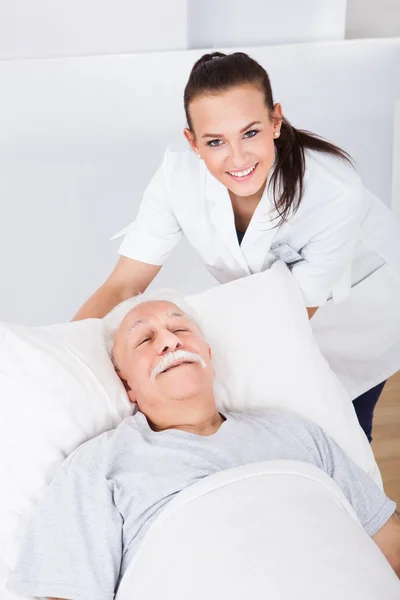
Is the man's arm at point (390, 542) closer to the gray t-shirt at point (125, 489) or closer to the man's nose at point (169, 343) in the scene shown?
the gray t-shirt at point (125, 489)

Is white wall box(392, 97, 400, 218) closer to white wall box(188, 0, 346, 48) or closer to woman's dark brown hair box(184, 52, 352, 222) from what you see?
white wall box(188, 0, 346, 48)

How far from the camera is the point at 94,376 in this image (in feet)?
5.05

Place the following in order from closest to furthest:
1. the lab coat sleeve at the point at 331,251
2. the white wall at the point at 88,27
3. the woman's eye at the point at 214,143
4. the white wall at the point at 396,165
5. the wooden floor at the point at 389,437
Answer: the woman's eye at the point at 214,143, the lab coat sleeve at the point at 331,251, the wooden floor at the point at 389,437, the white wall at the point at 88,27, the white wall at the point at 396,165

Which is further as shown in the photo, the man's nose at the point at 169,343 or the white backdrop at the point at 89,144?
the white backdrop at the point at 89,144

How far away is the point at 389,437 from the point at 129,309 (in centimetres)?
113

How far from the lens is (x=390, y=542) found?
1.50 m

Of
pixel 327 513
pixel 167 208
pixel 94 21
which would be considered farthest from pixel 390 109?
pixel 327 513

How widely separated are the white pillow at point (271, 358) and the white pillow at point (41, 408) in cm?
23

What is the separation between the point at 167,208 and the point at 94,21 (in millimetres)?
1103

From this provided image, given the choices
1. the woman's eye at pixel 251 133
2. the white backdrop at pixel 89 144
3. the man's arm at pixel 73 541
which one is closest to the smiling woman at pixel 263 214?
the woman's eye at pixel 251 133

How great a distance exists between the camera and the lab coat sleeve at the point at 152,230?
1.81m

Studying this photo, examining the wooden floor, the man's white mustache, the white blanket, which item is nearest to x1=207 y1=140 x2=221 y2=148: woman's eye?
the man's white mustache

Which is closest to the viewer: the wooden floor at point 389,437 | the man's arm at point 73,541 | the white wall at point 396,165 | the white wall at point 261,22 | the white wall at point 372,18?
the man's arm at point 73,541

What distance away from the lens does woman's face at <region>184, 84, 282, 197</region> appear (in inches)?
61.0
